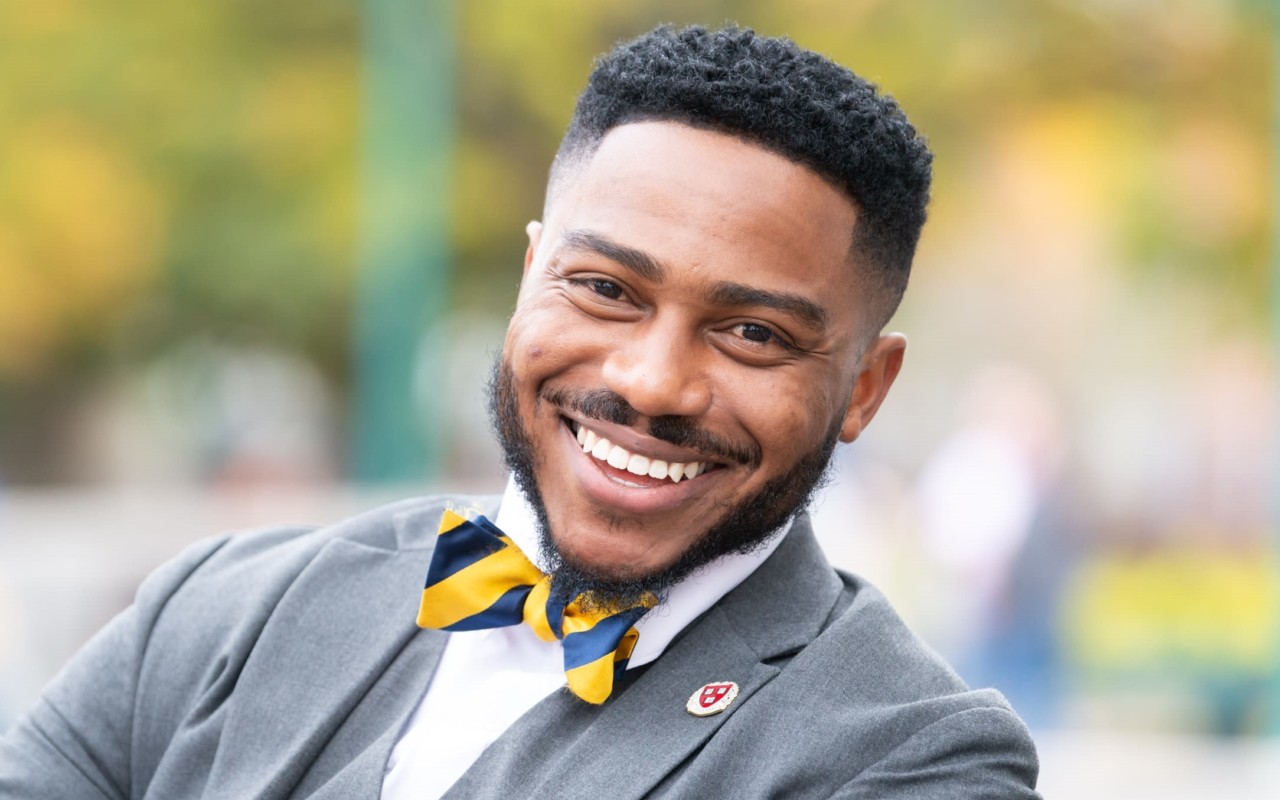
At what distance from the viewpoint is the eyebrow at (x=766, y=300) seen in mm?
2293

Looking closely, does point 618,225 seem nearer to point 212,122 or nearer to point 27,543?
point 27,543

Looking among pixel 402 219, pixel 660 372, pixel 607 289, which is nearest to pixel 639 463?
pixel 660 372

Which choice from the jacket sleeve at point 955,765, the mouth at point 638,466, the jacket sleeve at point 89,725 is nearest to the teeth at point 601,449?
the mouth at point 638,466

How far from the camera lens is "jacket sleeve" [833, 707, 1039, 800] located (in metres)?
2.19

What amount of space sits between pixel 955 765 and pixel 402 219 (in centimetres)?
957

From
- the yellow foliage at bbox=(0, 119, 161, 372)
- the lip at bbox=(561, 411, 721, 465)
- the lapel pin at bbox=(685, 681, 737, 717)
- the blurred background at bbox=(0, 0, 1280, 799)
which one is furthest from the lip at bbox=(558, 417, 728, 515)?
the yellow foliage at bbox=(0, 119, 161, 372)

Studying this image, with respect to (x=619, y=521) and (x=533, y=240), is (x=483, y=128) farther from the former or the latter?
(x=619, y=521)

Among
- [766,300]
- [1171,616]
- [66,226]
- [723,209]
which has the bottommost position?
[1171,616]

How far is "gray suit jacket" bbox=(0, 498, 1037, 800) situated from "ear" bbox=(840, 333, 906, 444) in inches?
6.4

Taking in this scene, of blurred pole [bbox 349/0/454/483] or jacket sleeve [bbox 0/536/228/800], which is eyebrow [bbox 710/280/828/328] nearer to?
jacket sleeve [bbox 0/536/228/800]

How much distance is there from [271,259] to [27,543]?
468 centimetres

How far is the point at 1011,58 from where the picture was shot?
46.9 feet

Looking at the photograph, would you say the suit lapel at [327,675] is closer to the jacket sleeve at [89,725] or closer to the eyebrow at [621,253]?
the jacket sleeve at [89,725]

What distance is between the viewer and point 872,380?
8.52 feet
